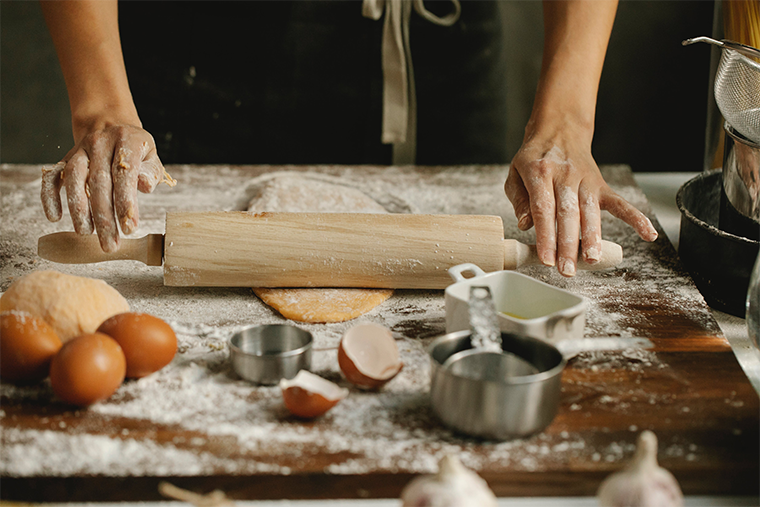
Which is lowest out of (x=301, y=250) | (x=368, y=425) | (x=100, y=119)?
(x=368, y=425)

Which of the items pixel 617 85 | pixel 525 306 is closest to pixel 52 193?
pixel 525 306

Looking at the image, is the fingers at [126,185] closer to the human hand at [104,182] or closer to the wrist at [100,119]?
the human hand at [104,182]

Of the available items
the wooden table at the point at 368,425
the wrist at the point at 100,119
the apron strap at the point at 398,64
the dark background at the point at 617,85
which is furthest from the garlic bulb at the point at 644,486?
the dark background at the point at 617,85

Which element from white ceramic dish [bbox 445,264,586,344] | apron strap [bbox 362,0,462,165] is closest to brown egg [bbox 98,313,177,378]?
white ceramic dish [bbox 445,264,586,344]

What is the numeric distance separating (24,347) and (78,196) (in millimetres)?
418

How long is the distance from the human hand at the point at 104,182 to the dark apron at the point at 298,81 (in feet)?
2.83

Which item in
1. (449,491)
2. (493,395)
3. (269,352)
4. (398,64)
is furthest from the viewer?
(398,64)

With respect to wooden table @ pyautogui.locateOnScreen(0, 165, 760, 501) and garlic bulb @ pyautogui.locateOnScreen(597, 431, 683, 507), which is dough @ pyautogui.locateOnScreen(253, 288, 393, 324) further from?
garlic bulb @ pyautogui.locateOnScreen(597, 431, 683, 507)

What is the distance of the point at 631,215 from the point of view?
1.39 metres

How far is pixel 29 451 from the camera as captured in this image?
0.86 metres

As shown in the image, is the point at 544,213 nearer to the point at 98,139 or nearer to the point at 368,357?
the point at 368,357

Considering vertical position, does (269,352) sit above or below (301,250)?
below

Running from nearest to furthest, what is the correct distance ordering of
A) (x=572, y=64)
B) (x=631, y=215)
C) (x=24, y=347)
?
(x=24, y=347)
(x=631, y=215)
(x=572, y=64)

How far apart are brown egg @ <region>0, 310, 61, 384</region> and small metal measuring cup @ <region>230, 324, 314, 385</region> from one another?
274 mm
